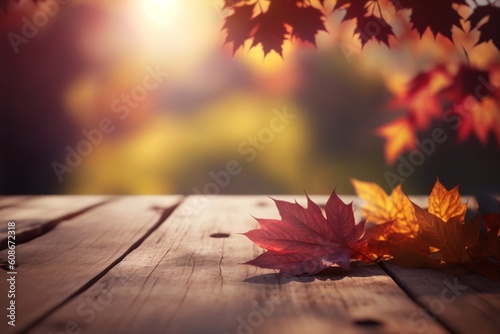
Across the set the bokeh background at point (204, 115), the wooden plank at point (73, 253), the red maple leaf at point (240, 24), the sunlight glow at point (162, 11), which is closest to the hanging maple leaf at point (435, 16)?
the red maple leaf at point (240, 24)

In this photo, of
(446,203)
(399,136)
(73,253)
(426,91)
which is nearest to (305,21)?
(446,203)

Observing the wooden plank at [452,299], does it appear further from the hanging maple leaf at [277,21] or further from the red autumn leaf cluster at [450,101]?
the red autumn leaf cluster at [450,101]

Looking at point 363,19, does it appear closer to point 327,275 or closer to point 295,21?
point 295,21

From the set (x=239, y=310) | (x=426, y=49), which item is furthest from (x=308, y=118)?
(x=239, y=310)

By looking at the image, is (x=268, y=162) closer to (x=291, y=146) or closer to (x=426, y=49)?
(x=291, y=146)

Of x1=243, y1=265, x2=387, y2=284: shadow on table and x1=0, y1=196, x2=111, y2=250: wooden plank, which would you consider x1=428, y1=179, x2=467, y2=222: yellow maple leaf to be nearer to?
x1=243, y1=265, x2=387, y2=284: shadow on table

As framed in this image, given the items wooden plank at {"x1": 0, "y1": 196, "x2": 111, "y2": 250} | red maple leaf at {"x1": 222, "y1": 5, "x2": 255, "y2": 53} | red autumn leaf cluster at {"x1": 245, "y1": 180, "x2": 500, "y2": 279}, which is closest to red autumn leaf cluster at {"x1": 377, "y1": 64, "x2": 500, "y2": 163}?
red maple leaf at {"x1": 222, "y1": 5, "x2": 255, "y2": 53}
